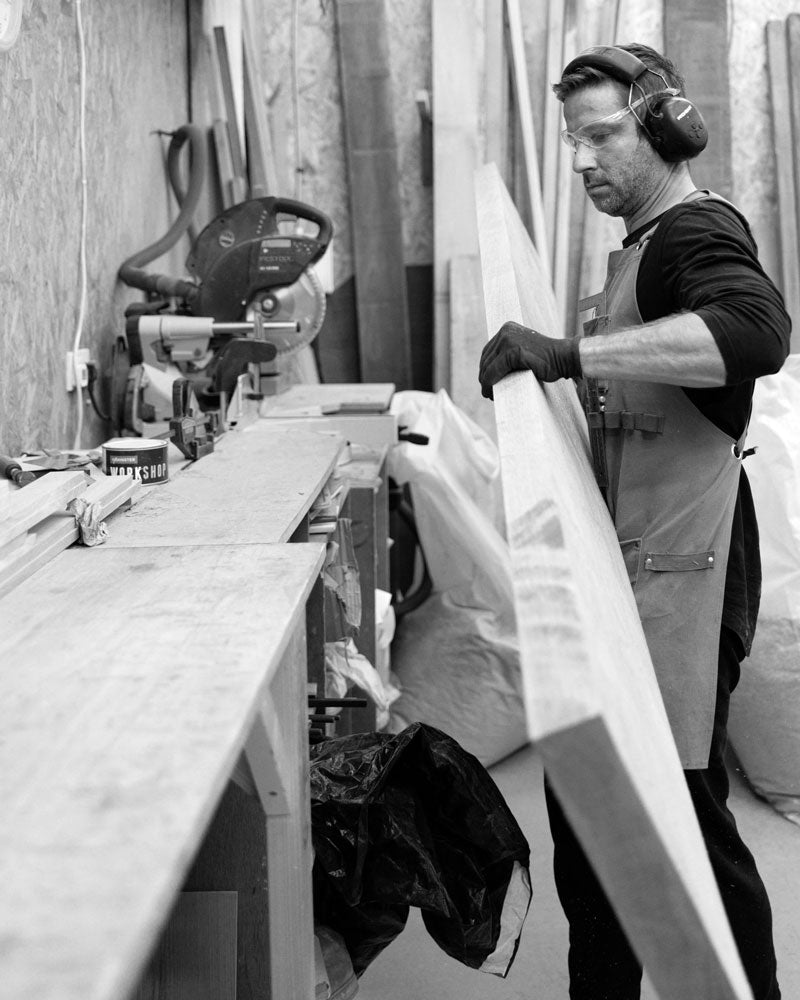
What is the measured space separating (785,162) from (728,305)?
9.77ft

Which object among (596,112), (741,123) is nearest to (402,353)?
(741,123)

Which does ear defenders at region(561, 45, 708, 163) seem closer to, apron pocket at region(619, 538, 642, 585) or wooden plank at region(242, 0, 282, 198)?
apron pocket at region(619, 538, 642, 585)

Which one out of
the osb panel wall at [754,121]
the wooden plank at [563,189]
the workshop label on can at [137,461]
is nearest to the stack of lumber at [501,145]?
the wooden plank at [563,189]

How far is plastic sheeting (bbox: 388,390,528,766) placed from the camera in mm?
3189

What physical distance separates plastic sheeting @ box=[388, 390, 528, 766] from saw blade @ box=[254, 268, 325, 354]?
0.45 m

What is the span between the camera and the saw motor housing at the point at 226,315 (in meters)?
2.82

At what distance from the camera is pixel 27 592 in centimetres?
133

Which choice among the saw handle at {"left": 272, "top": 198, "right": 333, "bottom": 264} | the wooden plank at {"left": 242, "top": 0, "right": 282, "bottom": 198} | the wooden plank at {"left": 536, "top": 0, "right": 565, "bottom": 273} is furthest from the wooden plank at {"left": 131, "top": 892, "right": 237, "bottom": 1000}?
the wooden plank at {"left": 536, "top": 0, "right": 565, "bottom": 273}

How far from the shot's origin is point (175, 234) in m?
3.29

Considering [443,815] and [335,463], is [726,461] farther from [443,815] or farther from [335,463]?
[335,463]

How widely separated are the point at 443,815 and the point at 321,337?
294cm

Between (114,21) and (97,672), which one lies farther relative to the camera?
(114,21)

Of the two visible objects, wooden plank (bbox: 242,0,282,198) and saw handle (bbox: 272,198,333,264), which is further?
wooden plank (bbox: 242,0,282,198)

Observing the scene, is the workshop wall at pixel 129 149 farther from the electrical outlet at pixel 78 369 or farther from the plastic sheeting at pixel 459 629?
the plastic sheeting at pixel 459 629
